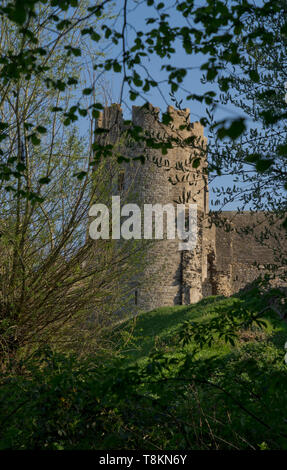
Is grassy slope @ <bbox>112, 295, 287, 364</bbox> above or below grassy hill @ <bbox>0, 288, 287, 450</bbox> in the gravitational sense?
below

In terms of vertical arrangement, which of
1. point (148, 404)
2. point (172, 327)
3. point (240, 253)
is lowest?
point (172, 327)

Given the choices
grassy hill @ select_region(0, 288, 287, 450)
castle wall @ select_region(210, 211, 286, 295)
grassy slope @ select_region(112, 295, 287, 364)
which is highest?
castle wall @ select_region(210, 211, 286, 295)

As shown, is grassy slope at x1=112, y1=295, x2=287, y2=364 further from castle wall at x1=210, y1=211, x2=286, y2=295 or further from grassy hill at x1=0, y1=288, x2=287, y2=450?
castle wall at x1=210, y1=211, x2=286, y2=295

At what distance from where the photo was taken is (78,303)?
19.8 feet

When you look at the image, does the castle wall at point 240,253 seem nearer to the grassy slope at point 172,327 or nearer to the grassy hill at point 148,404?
the grassy slope at point 172,327

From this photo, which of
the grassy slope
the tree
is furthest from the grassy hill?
the grassy slope

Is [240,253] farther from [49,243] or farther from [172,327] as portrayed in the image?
[49,243]

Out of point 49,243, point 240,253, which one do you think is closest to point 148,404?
point 49,243

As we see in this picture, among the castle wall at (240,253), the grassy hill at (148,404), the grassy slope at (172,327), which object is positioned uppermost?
the castle wall at (240,253)

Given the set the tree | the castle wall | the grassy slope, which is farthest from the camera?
the castle wall

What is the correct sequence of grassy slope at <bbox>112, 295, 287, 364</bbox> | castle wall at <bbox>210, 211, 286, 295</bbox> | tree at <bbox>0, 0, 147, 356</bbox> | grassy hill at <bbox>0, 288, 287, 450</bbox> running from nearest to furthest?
grassy hill at <bbox>0, 288, 287, 450</bbox> < tree at <bbox>0, 0, 147, 356</bbox> < grassy slope at <bbox>112, 295, 287, 364</bbox> < castle wall at <bbox>210, 211, 286, 295</bbox>

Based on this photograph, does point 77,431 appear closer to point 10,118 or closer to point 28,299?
point 28,299

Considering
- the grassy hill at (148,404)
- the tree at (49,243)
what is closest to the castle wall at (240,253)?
the tree at (49,243)

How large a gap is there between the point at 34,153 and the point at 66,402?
3.10m
